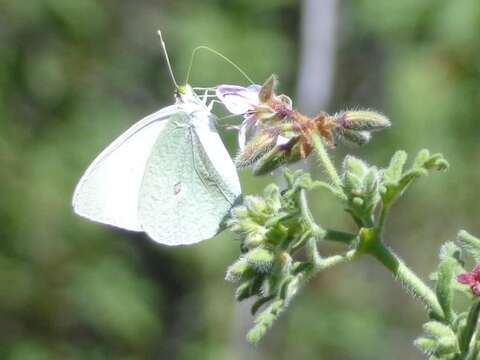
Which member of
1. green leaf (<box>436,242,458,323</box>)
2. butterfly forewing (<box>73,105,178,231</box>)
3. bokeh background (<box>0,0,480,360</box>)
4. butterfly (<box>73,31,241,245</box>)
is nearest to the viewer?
green leaf (<box>436,242,458,323</box>)

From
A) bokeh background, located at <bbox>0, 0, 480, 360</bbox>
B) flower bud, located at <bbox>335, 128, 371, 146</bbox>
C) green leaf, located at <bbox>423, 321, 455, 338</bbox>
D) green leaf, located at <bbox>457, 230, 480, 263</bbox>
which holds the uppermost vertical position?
flower bud, located at <bbox>335, 128, 371, 146</bbox>

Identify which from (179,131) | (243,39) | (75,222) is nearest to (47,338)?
(75,222)

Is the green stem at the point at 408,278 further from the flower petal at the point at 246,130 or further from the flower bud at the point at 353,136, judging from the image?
the flower petal at the point at 246,130

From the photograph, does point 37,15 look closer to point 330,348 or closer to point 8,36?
point 8,36

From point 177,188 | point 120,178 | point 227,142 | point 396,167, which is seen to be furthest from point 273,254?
point 227,142

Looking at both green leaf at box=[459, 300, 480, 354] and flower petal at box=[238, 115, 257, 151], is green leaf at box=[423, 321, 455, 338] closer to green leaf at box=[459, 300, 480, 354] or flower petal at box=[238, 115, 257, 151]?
green leaf at box=[459, 300, 480, 354]

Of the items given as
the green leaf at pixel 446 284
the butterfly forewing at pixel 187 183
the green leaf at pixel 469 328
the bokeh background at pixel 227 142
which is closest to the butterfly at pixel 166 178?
the butterfly forewing at pixel 187 183

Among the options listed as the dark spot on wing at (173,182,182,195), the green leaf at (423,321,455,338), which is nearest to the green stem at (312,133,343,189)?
the green leaf at (423,321,455,338)
